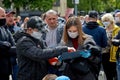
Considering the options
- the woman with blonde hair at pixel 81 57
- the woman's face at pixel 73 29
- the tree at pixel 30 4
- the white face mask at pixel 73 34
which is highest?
the woman's face at pixel 73 29

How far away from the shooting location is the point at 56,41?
6863 mm

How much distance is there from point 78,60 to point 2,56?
5.30ft

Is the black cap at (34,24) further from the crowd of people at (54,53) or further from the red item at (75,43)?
the red item at (75,43)

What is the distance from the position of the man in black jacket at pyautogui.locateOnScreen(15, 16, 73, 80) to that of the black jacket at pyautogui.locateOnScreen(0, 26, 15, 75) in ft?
2.86

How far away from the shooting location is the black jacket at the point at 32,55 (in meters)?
5.25

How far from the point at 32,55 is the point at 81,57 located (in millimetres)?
658

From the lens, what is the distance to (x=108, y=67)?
30.1ft

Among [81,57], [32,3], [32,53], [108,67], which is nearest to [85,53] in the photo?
[81,57]

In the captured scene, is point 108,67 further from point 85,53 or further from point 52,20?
point 85,53

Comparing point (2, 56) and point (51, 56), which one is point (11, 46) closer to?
point (2, 56)

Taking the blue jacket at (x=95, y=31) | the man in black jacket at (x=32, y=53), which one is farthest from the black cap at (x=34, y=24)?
the blue jacket at (x=95, y=31)

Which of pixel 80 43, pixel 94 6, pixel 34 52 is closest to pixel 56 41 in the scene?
pixel 80 43

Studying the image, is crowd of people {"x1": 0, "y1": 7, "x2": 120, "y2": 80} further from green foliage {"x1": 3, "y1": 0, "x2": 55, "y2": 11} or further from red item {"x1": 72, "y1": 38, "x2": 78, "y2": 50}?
green foliage {"x1": 3, "y1": 0, "x2": 55, "y2": 11}

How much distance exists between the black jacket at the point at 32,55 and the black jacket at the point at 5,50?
2.86 feet
